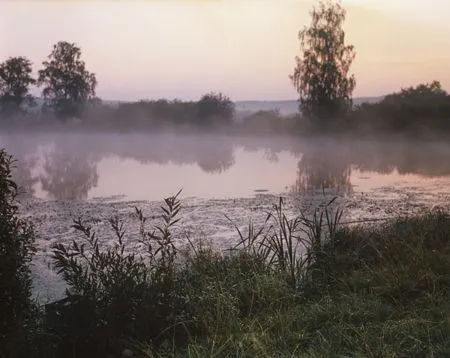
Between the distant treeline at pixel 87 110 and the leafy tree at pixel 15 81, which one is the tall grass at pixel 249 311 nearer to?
the distant treeline at pixel 87 110

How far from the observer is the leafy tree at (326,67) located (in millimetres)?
36125

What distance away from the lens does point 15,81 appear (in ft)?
171

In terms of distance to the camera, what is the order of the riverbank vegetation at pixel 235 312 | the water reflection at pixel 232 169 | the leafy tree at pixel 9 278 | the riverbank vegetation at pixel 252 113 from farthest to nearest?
the riverbank vegetation at pixel 252 113 → the water reflection at pixel 232 169 → the riverbank vegetation at pixel 235 312 → the leafy tree at pixel 9 278

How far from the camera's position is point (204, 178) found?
1873 cm

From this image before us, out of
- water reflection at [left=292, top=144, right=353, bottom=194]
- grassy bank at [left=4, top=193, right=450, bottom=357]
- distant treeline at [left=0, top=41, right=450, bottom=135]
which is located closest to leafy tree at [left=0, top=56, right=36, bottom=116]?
distant treeline at [left=0, top=41, right=450, bottom=135]

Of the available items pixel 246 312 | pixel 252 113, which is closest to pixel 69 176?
pixel 246 312

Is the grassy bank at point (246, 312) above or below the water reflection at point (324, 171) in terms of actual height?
above

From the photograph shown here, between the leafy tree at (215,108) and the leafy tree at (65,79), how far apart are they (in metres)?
12.1

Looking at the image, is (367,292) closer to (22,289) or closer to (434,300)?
(434,300)

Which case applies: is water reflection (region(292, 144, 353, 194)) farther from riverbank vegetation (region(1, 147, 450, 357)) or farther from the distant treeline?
the distant treeline

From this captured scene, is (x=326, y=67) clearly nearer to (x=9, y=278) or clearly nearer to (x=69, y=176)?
(x=69, y=176)

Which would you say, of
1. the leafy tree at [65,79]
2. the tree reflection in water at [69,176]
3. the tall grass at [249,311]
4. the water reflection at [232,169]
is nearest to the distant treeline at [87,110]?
the leafy tree at [65,79]

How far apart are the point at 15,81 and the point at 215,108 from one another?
19.6 m

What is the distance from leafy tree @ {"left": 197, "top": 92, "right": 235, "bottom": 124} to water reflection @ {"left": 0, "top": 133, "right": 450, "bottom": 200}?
16.0 m
